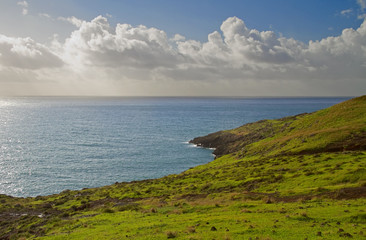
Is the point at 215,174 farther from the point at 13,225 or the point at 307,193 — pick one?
the point at 13,225

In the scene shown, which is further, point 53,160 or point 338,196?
point 53,160

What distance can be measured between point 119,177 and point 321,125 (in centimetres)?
6062

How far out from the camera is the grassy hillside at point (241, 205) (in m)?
22.1

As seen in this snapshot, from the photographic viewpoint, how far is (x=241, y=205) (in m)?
30.6

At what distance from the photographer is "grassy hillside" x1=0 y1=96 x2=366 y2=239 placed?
2212cm

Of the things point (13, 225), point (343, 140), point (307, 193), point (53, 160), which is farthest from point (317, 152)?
point (53, 160)

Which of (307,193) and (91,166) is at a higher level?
(307,193)

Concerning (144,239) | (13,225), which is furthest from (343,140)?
(13,225)

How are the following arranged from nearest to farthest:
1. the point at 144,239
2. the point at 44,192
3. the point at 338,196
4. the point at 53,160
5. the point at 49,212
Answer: the point at 144,239 → the point at 338,196 → the point at 49,212 → the point at 44,192 → the point at 53,160

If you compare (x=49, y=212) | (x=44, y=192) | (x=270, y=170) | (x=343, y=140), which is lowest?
(x=44, y=192)

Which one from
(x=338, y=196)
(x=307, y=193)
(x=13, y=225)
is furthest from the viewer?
(x=13, y=225)

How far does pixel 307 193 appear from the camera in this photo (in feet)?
108

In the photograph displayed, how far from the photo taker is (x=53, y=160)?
104 metres

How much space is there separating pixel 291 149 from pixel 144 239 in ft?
163
